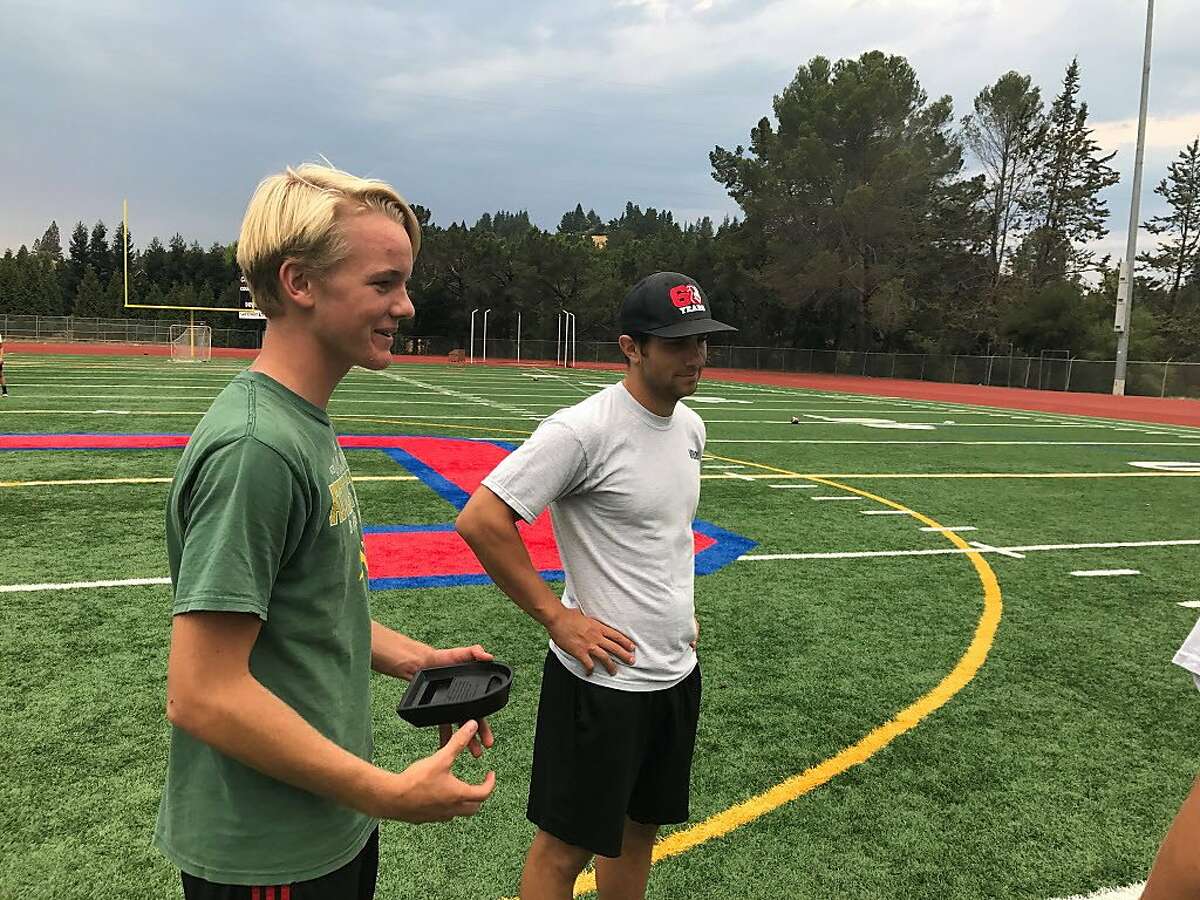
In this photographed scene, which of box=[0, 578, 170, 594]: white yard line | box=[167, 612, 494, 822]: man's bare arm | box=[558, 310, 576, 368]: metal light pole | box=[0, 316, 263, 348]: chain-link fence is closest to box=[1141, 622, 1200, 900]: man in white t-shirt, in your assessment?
box=[167, 612, 494, 822]: man's bare arm

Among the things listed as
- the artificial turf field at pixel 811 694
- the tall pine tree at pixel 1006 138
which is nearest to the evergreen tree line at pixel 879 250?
the tall pine tree at pixel 1006 138

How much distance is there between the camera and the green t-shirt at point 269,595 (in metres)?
1.22

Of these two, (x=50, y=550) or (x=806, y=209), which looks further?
(x=806, y=209)

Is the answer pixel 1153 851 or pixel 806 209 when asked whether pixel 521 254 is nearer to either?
pixel 806 209

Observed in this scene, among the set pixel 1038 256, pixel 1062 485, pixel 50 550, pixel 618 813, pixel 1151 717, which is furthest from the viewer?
pixel 1038 256

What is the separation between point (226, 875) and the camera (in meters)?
1.41

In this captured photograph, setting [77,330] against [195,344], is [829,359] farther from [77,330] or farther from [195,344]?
[77,330]

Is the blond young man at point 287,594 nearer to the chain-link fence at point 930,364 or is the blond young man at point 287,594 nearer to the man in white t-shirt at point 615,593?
the man in white t-shirt at point 615,593

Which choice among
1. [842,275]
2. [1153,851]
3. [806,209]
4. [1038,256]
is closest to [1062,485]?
[1153,851]

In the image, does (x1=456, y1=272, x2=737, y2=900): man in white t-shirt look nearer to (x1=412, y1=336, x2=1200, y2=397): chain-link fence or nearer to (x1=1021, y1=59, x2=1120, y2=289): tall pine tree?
(x1=412, y1=336, x2=1200, y2=397): chain-link fence

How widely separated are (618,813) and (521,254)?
59.3m

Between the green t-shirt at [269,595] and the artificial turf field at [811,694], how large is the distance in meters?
1.60

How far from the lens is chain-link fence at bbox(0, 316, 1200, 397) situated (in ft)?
127

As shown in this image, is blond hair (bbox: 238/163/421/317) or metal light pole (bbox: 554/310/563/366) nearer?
blond hair (bbox: 238/163/421/317)
